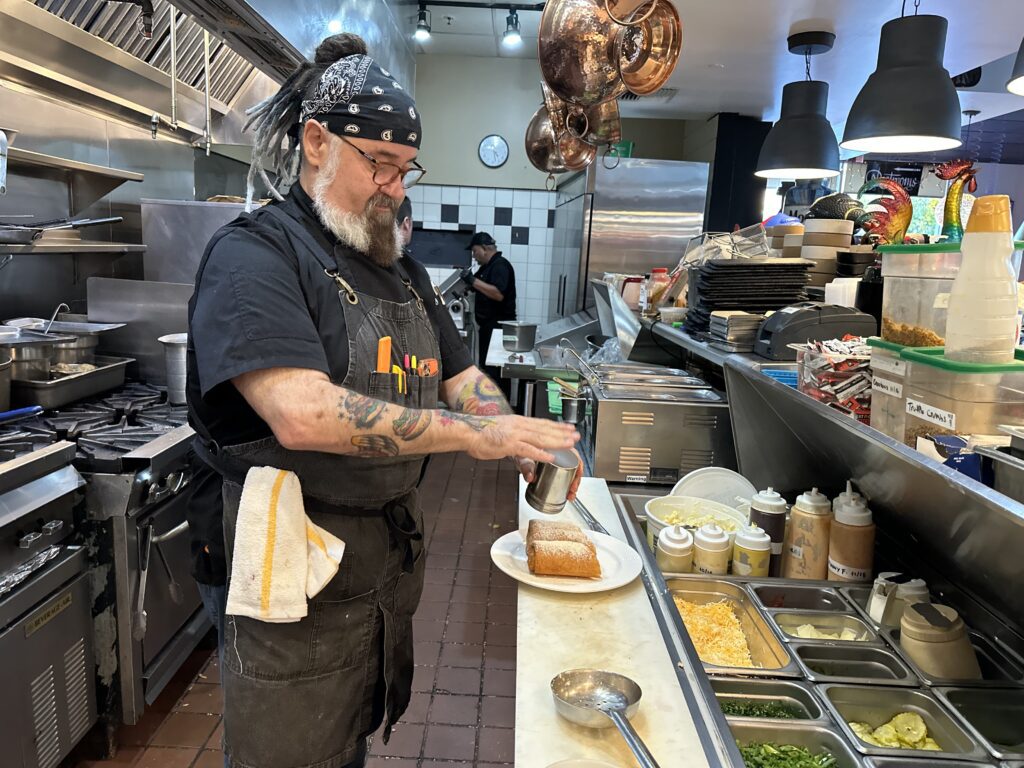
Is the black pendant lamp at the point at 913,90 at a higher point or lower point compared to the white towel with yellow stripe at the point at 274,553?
higher

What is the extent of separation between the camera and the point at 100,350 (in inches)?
128

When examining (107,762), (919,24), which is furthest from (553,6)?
(107,762)

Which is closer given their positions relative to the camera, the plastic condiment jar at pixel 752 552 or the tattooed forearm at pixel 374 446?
the tattooed forearm at pixel 374 446

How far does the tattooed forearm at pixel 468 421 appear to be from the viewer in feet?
4.25

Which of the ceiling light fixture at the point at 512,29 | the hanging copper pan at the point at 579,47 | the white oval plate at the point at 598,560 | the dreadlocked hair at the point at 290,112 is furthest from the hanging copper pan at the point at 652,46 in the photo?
the ceiling light fixture at the point at 512,29

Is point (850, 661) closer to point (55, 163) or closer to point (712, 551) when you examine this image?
point (712, 551)

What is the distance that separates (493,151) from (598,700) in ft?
24.7

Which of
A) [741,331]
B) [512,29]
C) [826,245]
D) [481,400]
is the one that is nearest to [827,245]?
[826,245]

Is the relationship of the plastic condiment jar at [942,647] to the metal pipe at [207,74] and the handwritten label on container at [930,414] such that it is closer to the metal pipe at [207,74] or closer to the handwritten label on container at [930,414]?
the handwritten label on container at [930,414]

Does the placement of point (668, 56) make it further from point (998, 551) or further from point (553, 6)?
point (998, 551)

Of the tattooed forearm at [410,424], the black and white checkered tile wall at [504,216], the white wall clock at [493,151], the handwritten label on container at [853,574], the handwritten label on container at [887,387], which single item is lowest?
the handwritten label on container at [853,574]

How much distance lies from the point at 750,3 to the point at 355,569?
3897 millimetres

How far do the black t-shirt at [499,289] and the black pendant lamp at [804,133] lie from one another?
3068mm

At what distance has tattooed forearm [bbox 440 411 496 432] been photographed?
4.25 feet
